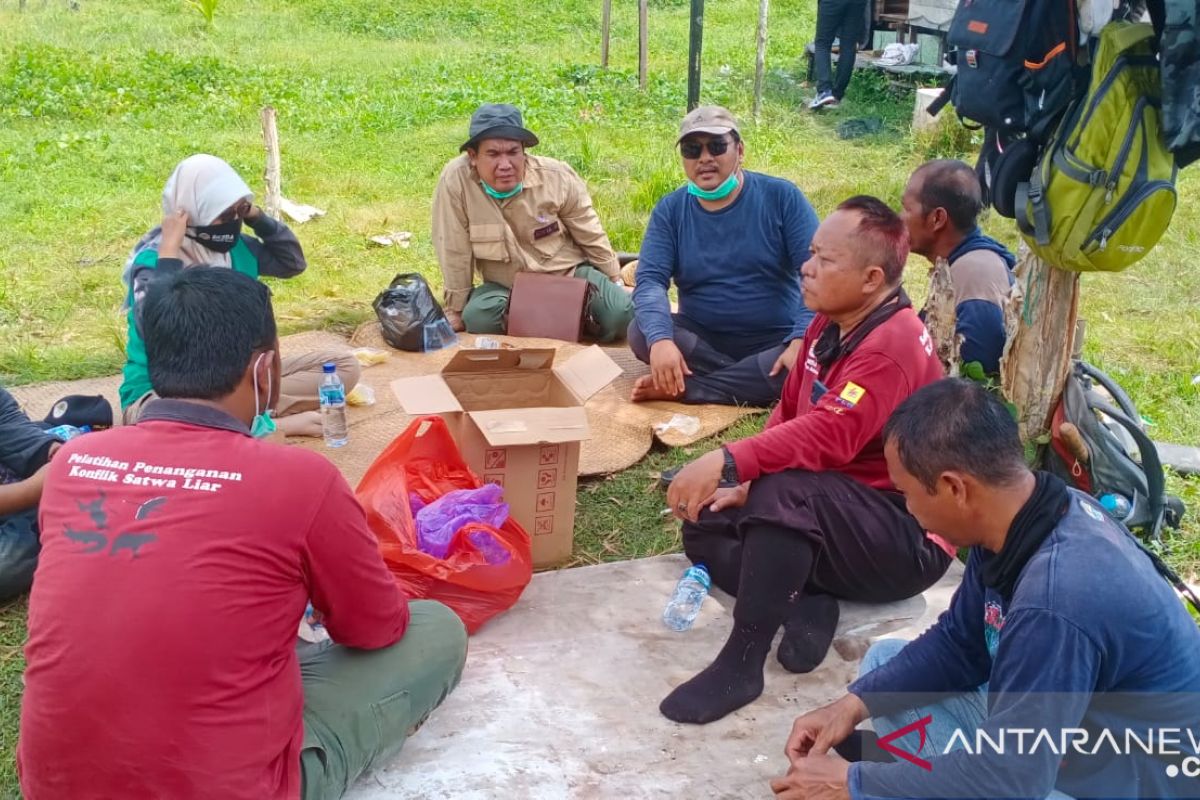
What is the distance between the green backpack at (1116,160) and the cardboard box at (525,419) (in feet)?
5.03

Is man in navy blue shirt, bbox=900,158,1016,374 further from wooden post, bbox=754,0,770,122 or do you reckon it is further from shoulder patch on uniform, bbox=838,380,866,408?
wooden post, bbox=754,0,770,122

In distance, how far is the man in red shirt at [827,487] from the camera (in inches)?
119

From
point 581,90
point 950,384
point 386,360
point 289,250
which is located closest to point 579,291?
point 386,360

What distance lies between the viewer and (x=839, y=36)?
11383 millimetres

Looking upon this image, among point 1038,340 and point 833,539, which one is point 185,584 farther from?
point 1038,340

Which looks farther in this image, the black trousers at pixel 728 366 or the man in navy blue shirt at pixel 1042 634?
the black trousers at pixel 728 366

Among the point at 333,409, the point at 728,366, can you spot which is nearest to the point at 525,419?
the point at 333,409

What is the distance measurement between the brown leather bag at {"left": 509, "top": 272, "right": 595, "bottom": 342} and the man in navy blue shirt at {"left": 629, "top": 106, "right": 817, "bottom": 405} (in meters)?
0.63

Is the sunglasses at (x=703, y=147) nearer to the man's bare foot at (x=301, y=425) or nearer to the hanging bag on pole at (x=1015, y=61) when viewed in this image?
the hanging bag on pole at (x=1015, y=61)

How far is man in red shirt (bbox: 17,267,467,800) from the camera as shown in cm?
204

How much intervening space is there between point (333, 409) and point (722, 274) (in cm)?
180

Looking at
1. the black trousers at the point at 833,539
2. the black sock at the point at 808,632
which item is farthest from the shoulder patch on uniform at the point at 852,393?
the black sock at the point at 808,632

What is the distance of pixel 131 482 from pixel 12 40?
495 inches

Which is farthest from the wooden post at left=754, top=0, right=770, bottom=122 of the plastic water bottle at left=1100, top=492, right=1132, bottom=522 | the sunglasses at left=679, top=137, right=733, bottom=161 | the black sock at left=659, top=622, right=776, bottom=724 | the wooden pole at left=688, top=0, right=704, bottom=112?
the black sock at left=659, top=622, right=776, bottom=724
